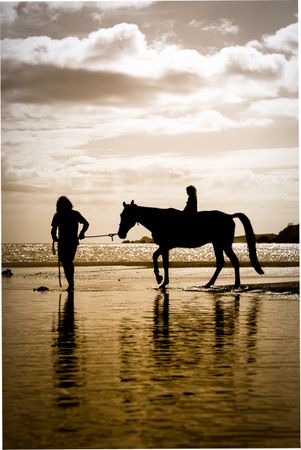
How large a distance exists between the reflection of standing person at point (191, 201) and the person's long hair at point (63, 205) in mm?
2233

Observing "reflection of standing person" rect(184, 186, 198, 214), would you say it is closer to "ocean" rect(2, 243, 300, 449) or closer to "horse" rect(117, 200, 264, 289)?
"horse" rect(117, 200, 264, 289)

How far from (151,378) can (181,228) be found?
31.7 feet

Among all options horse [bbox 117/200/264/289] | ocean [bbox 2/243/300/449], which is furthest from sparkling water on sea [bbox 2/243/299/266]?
ocean [bbox 2/243/300/449]

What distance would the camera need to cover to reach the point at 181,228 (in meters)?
16.0

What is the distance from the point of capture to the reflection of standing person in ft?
49.2

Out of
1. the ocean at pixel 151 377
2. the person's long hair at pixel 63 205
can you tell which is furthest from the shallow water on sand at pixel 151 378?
the person's long hair at pixel 63 205

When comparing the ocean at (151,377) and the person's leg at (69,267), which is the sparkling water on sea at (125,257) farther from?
the ocean at (151,377)

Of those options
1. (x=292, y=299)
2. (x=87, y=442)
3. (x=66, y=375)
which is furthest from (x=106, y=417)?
(x=292, y=299)

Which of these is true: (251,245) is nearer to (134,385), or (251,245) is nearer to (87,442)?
(134,385)

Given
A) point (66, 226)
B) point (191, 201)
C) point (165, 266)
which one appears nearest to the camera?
point (66, 226)

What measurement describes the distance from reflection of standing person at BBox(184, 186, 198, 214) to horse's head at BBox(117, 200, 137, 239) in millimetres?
1107

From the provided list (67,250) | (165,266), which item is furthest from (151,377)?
(165,266)

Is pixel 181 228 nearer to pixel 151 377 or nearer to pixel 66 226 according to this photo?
pixel 66 226

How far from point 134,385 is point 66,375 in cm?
70
